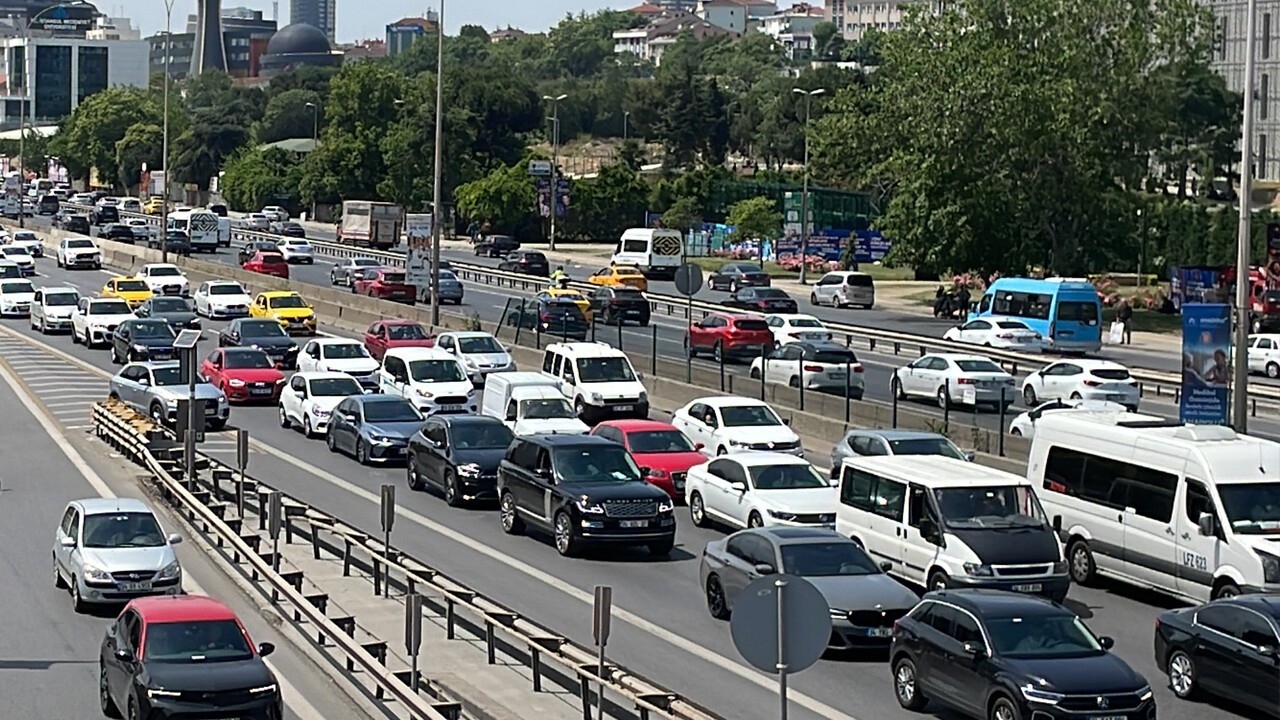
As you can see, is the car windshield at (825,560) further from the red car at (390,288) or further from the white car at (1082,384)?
the red car at (390,288)

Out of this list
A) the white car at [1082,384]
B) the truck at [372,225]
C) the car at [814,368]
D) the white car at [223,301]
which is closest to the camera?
the white car at [1082,384]

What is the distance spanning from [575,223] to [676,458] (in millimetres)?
95073

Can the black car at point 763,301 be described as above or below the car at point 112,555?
above

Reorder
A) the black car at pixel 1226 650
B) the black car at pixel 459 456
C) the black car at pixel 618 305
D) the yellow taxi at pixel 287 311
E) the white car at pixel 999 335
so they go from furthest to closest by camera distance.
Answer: the black car at pixel 618 305 < the yellow taxi at pixel 287 311 < the white car at pixel 999 335 < the black car at pixel 459 456 < the black car at pixel 1226 650

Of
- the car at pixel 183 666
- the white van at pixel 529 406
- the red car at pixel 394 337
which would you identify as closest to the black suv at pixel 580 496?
the white van at pixel 529 406

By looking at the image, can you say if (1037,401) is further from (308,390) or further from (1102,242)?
(1102,242)

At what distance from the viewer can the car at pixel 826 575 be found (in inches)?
830

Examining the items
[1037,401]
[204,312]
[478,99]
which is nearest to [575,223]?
[478,99]

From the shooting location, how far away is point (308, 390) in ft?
130

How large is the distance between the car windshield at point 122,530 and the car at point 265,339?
24.0 meters

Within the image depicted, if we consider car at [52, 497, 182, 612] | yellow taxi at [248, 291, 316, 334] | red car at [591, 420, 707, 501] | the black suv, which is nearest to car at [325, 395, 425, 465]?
red car at [591, 420, 707, 501]

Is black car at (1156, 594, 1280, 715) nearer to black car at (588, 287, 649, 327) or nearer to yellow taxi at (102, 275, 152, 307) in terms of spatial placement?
black car at (588, 287, 649, 327)

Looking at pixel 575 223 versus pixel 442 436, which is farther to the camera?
pixel 575 223

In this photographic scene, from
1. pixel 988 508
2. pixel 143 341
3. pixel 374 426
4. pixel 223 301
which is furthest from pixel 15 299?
pixel 988 508
